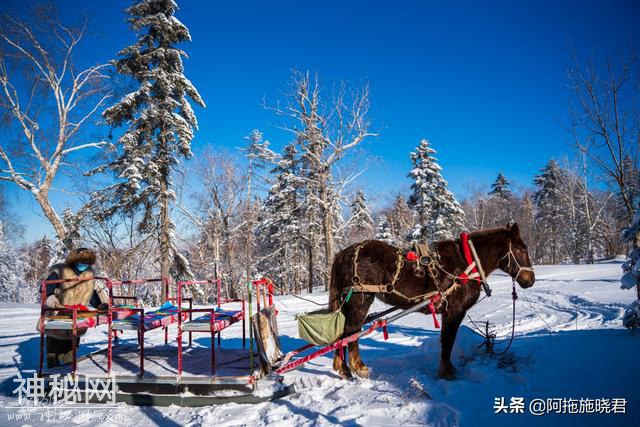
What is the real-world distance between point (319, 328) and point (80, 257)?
13.1ft

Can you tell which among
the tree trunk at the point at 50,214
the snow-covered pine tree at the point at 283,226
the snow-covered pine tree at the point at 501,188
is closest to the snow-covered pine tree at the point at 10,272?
the tree trunk at the point at 50,214

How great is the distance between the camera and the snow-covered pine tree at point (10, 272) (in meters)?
25.8

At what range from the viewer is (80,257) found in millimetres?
5473

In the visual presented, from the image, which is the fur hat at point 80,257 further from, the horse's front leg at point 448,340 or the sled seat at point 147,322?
the horse's front leg at point 448,340

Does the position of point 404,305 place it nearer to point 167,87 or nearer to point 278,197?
point 167,87

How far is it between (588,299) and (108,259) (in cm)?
2097

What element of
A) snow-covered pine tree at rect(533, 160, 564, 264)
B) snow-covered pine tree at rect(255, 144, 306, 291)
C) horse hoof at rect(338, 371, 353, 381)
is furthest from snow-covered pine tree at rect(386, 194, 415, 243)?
horse hoof at rect(338, 371, 353, 381)

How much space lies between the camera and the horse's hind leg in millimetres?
5152

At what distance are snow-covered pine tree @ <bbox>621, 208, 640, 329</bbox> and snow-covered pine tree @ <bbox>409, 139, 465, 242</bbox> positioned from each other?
788 inches

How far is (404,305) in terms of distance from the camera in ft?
17.2

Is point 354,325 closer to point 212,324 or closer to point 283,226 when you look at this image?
point 212,324

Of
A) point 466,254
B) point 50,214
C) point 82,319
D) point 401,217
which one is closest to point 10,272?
point 50,214

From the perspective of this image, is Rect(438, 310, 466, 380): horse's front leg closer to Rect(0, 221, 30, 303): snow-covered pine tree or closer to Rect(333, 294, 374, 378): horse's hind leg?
Rect(333, 294, 374, 378): horse's hind leg

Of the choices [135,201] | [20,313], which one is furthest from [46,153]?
[20,313]
